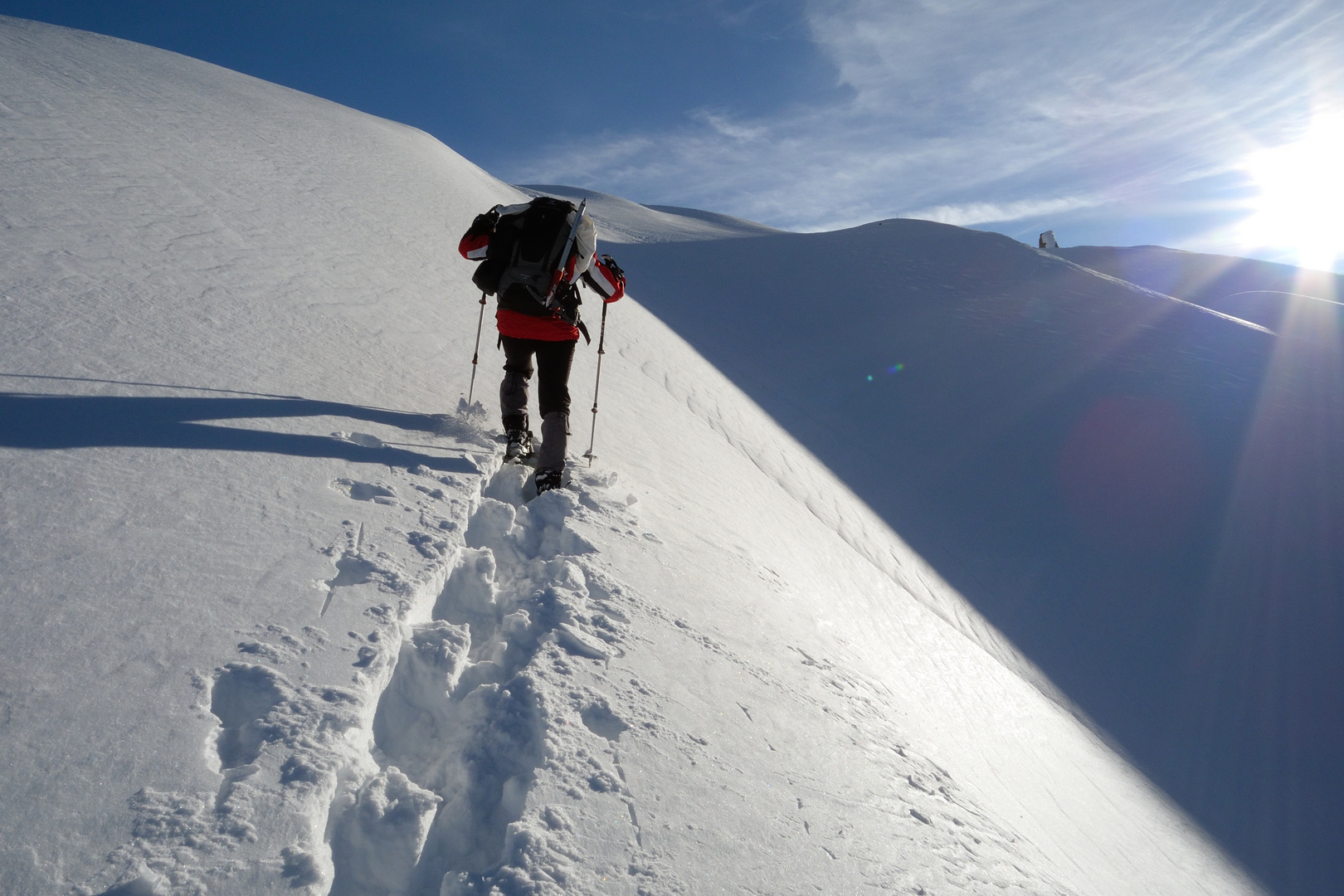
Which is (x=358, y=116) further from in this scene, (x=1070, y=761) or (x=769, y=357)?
(x=1070, y=761)

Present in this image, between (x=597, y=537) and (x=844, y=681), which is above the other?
(x=597, y=537)

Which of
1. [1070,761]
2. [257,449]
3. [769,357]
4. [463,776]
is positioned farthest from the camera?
[769,357]

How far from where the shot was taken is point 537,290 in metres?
3.70

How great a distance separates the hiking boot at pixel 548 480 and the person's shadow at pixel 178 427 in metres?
0.30

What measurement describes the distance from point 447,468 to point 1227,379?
11595 mm

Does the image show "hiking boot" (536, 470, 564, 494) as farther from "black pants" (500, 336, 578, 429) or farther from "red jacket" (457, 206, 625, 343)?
"red jacket" (457, 206, 625, 343)

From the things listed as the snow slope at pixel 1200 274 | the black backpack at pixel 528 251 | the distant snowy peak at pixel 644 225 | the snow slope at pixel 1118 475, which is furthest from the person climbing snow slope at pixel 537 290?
the snow slope at pixel 1200 274

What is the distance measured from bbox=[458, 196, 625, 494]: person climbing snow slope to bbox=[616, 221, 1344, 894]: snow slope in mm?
4666

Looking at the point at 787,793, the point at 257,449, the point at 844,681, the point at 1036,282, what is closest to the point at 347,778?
the point at 787,793

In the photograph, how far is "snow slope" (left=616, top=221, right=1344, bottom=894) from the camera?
5.64 m

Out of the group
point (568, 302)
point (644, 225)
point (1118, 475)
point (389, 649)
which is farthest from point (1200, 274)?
point (389, 649)

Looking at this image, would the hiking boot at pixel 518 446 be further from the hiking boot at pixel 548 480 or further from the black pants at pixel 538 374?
the hiking boot at pixel 548 480

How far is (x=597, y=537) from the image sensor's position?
301 centimetres

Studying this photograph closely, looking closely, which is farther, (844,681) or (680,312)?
(680,312)
